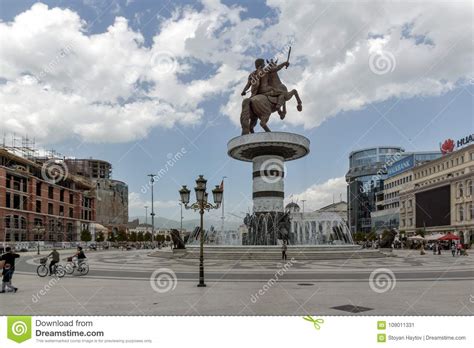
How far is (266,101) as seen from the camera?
145ft

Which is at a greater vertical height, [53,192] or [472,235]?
[53,192]

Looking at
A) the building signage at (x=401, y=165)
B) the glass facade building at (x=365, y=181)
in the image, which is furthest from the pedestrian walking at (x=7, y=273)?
the glass facade building at (x=365, y=181)

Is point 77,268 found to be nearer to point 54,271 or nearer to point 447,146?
point 54,271

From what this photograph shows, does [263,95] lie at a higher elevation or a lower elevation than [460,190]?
higher

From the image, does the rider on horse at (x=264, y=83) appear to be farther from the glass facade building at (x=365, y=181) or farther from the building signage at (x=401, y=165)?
the glass facade building at (x=365, y=181)

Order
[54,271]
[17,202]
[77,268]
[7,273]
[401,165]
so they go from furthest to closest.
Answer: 1. [401,165]
2. [17,202]
3. [77,268]
4. [54,271]
5. [7,273]

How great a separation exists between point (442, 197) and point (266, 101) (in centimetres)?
5831

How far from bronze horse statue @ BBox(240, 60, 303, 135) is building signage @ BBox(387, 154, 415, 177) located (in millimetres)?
82478

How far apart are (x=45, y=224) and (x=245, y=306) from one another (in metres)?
91.5

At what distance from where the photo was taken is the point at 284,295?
1447cm

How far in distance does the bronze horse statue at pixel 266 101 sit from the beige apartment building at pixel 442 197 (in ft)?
155

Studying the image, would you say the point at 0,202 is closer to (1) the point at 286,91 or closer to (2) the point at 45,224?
(2) the point at 45,224

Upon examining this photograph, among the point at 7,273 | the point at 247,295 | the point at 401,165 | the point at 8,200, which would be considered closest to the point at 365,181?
the point at 401,165
